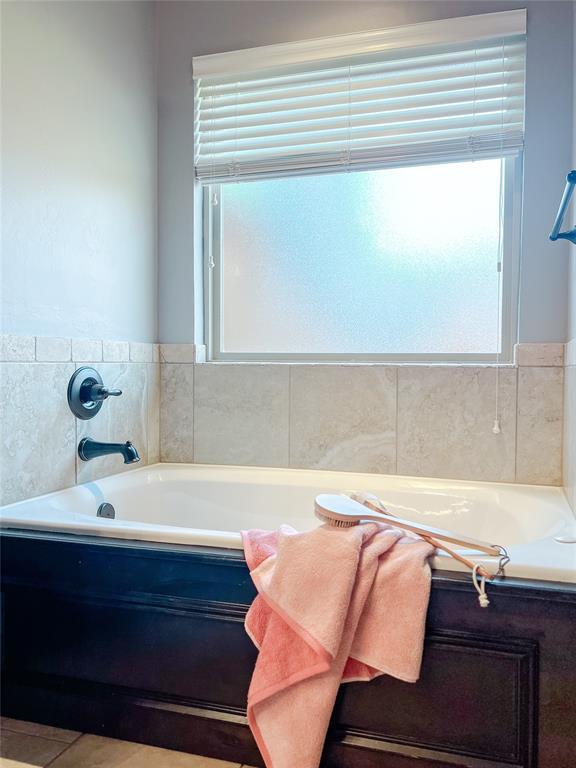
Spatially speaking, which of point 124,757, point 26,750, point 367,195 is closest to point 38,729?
point 26,750

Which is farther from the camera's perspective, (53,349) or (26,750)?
(53,349)

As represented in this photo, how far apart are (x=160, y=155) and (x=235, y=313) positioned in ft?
2.53

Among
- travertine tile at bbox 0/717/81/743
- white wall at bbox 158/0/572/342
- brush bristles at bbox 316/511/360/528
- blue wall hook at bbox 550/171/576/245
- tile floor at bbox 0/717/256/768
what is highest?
white wall at bbox 158/0/572/342

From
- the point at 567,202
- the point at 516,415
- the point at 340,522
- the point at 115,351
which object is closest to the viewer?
the point at 340,522

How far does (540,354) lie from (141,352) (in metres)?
1.58

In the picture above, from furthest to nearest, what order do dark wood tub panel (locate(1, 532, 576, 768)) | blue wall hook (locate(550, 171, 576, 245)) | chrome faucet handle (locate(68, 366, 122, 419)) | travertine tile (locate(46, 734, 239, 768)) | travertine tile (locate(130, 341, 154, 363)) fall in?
travertine tile (locate(130, 341, 154, 363))
chrome faucet handle (locate(68, 366, 122, 419))
travertine tile (locate(46, 734, 239, 768))
blue wall hook (locate(550, 171, 576, 245))
dark wood tub panel (locate(1, 532, 576, 768))

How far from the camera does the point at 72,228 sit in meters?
1.96

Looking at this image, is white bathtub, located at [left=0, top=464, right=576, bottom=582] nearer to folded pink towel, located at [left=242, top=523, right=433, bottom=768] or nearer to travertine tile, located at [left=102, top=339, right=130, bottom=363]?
folded pink towel, located at [left=242, top=523, right=433, bottom=768]

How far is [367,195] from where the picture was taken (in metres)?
2.36

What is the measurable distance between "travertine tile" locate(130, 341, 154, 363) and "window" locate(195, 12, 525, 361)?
29cm

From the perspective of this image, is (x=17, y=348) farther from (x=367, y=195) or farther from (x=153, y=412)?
(x=367, y=195)

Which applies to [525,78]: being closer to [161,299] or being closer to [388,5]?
[388,5]

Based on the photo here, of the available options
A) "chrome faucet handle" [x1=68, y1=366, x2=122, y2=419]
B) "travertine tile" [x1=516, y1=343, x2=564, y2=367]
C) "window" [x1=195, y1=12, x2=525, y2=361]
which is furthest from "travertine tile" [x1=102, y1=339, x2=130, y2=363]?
"travertine tile" [x1=516, y1=343, x2=564, y2=367]

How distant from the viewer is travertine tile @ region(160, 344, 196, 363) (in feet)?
8.18
